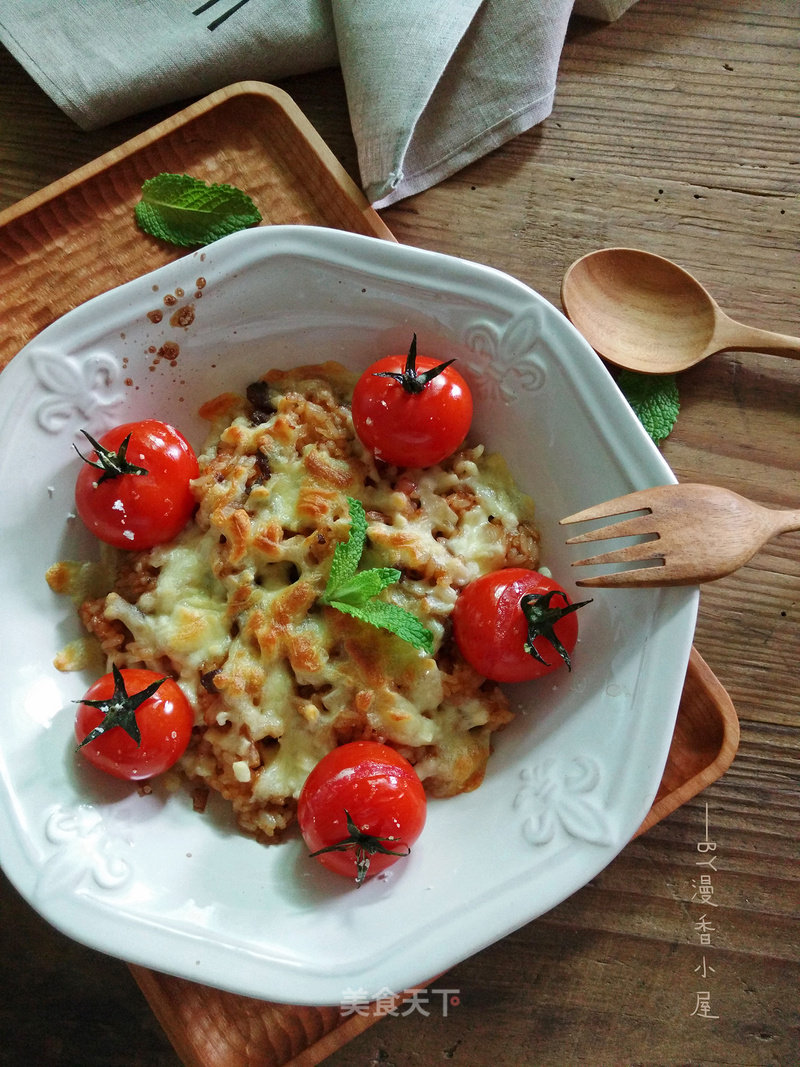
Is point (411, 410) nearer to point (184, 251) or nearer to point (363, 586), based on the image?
point (363, 586)

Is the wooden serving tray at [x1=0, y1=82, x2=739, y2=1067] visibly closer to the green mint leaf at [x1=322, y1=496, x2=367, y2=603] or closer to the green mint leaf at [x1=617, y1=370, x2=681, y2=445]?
the green mint leaf at [x1=617, y1=370, x2=681, y2=445]

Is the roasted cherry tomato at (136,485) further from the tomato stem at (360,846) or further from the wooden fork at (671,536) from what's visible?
the wooden fork at (671,536)

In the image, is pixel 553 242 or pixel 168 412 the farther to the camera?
pixel 553 242

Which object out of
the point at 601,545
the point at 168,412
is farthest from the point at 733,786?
the point at 168,412

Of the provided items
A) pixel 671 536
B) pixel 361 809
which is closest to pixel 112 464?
pixel 361 809

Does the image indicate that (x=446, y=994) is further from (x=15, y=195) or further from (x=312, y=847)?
(x=15, y=195)

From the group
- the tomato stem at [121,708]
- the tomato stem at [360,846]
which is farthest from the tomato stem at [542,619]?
the tomato stem at [121,708]
